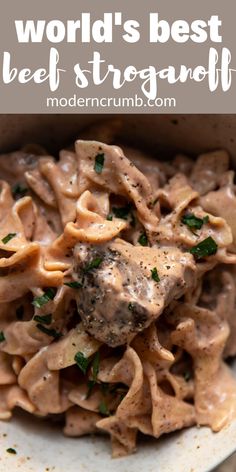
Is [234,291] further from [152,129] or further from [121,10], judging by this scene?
[121,10]

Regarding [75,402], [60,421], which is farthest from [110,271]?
[60,421]

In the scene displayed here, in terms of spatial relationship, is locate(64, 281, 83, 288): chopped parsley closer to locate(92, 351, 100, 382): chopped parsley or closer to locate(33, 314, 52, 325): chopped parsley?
locate(33, 314, 52, 325): chopped parsley

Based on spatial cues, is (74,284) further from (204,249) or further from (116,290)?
(204,249)

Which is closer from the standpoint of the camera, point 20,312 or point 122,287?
point 122,287

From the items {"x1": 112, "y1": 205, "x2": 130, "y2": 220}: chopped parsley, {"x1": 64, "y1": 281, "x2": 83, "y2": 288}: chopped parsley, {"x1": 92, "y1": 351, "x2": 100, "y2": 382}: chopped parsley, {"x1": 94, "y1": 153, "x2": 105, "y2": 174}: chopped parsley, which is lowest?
{"x1": 92, "y1": 351, "x2": 100, "y2": 382}: chopped parsley

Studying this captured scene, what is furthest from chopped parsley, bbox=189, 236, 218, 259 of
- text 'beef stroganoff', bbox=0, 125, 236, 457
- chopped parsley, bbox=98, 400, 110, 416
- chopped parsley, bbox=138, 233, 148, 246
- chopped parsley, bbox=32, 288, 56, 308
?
chopped parsley, bbox=98, 400, 110, 416

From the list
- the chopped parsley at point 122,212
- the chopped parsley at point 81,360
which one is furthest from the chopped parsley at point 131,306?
the chopped parsley at point 122,212

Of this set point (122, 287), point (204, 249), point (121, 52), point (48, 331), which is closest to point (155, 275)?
point (122, 287)
